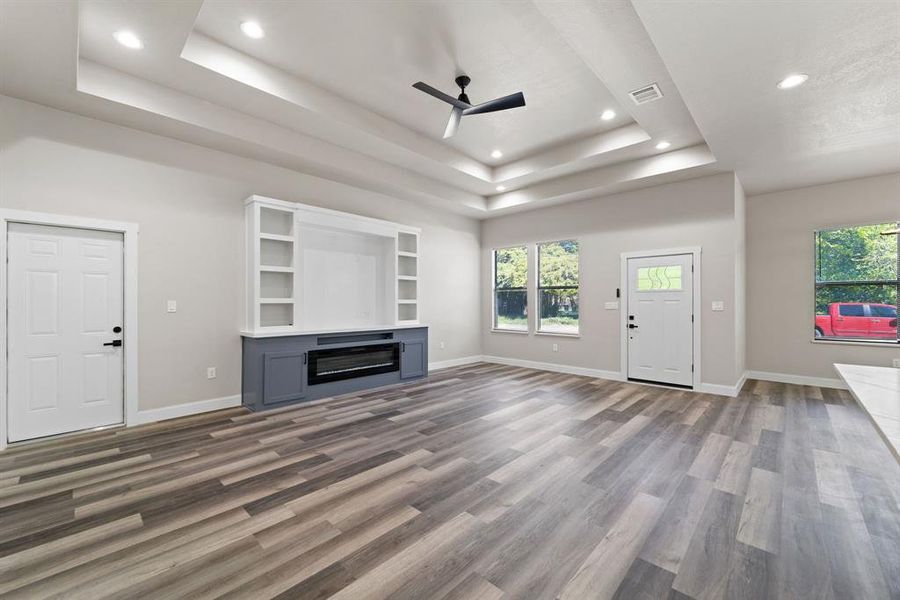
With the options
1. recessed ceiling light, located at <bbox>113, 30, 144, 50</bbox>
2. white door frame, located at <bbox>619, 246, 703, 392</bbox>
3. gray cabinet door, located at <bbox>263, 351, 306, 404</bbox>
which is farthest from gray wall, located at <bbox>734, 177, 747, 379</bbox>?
recessed ceiling light, located at <bbox>113, 30, 144, 50</bbox>

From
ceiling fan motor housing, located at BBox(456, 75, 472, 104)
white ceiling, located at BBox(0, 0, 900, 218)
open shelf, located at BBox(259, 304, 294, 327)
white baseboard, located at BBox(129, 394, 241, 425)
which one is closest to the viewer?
white ceiling, located at BBox(0, 0, 900, 218)

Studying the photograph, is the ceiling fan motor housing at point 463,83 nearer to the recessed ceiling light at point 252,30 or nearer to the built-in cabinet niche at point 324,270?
the recessed ceiling light at point 252,30

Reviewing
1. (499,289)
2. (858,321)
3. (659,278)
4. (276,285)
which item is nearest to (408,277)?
(276,285)

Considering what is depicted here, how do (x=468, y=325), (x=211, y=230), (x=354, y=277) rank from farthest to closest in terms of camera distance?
(x=468, y=325) < (x=354, y=277) < (x=211, y=230)

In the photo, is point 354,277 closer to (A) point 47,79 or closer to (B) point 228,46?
(B) point 228,46

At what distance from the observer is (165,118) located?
12.1ft

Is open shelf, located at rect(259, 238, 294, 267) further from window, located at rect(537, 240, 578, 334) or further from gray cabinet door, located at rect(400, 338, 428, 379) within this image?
window, located at rect(537, 240, 578, 334)

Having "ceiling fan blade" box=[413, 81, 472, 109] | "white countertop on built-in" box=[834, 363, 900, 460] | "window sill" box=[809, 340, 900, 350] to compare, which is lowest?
"window sill" box=[809, 340, 900, 350]

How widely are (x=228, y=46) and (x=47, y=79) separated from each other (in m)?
1.40

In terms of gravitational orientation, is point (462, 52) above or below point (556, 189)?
above

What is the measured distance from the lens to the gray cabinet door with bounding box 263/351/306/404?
14.7ft

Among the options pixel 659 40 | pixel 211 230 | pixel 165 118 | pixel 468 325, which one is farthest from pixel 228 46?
pixel 468 325

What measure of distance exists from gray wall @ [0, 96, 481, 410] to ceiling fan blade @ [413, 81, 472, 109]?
2.52m

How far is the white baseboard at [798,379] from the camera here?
5.53 m
